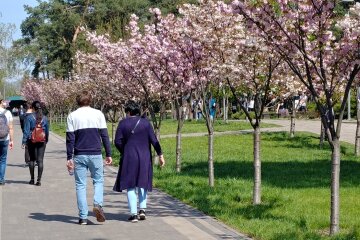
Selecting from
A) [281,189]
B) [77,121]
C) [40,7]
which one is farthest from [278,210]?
[40,7]

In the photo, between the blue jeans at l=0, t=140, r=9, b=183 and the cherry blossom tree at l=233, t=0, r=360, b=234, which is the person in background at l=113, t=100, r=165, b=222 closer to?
the cherry blossom tree at l=233, t=0, r=360, b=234

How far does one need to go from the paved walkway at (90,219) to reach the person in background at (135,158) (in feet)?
1.36

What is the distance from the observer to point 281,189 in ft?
40.2

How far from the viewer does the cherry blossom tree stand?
788 cm

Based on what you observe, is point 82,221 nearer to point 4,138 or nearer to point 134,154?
point 134,154

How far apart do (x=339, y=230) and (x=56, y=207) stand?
14.3ft

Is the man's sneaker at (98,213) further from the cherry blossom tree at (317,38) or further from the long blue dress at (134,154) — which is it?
the cherry blossom tree at (317,38)

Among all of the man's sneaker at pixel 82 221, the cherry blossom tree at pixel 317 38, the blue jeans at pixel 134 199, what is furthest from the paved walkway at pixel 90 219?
the cherry blossom tree at pixel 317 38

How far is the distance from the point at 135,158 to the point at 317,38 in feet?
9.79

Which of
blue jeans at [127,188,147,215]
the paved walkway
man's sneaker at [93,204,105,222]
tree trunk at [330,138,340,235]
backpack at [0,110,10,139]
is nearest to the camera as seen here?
tree trunk at [330,138,340,235]

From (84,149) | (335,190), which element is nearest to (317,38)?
(335,190)

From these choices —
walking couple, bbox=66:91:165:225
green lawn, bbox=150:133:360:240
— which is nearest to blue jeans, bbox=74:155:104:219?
walking couple, bbox=66:91:165:225

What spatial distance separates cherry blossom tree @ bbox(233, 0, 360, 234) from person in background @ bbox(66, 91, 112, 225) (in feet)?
7.97

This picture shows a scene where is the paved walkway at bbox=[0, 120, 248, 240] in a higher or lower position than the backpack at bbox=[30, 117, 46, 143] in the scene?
lower
